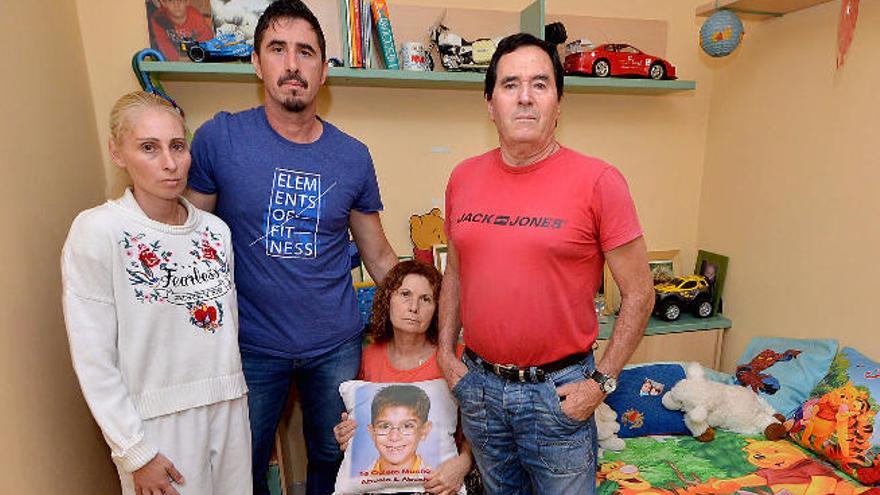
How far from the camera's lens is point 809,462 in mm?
1760

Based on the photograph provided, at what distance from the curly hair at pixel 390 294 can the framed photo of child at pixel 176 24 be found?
1143 mm

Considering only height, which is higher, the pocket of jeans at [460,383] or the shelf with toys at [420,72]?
the shelf with toys at [420,72]

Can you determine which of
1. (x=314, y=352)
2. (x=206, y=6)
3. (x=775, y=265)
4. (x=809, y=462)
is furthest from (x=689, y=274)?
(x=206, y=6)

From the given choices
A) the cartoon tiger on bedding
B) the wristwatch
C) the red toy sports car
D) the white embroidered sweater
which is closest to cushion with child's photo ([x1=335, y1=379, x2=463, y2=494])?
the white embroidered sweater

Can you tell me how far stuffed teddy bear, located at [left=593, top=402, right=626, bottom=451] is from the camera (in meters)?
1.90

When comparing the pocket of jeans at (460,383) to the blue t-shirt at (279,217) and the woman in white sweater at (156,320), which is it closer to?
the blue t-shirt at (279,217)

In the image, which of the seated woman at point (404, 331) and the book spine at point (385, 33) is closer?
the seated woman at point (404, 331)


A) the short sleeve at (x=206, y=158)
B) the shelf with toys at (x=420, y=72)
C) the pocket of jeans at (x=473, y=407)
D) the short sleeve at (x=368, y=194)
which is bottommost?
the pocket of jeans at (x=473, y=407)

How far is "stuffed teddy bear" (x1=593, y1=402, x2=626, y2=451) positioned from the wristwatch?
719mm

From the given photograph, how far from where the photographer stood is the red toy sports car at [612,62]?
2.17 metres

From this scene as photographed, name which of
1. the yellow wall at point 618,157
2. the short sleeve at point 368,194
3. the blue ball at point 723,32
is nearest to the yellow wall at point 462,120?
the yellow wall at point 618,157

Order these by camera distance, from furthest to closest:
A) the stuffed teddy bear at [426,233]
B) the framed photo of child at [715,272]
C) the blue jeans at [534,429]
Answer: the framed photo of child at [715,272], the stuffed teddy bear at [426,233], the blue jeans at [534,429]

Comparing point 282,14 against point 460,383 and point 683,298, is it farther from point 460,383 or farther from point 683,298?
point 683,298

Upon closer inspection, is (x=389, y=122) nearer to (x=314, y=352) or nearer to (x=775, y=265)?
(x=314, y=352)
